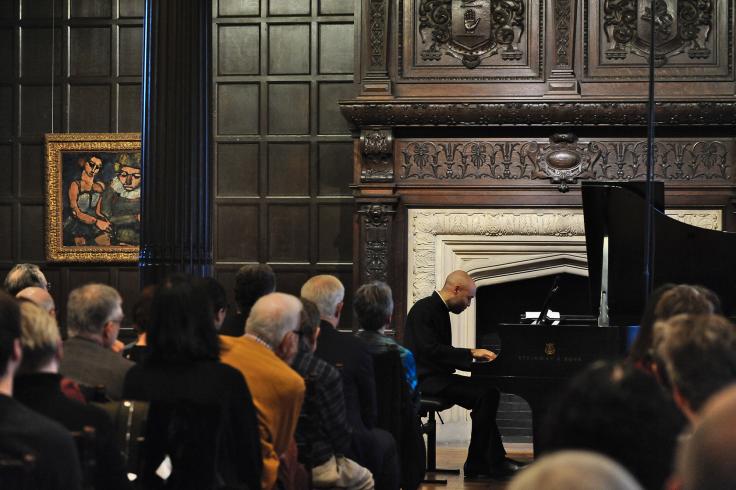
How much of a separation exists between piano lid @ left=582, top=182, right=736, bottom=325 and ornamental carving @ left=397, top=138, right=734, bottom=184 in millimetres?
2550

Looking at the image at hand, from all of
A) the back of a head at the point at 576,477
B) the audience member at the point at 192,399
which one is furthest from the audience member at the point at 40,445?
the back of a head at the point at 576,477

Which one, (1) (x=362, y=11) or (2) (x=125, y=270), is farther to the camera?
(2) (x=125, y=270)

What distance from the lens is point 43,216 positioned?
10.5 m

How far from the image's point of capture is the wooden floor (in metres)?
7.59

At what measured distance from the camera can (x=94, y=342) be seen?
4188 mm

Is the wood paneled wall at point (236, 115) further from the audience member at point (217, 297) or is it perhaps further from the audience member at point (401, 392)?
the audience member at point (217, 297)

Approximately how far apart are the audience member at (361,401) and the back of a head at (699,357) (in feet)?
9.44

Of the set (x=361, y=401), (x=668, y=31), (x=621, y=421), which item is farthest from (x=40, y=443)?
(x=668, y=31)

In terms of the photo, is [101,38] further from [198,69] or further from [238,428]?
[238,428]

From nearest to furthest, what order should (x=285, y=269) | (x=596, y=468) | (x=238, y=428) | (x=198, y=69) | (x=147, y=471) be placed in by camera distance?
(x=596, y=468) < (x=147, y=471) < (x=238, y=428) < (x=198, y=69) < (x=285, y=269)

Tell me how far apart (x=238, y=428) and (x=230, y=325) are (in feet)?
5.98

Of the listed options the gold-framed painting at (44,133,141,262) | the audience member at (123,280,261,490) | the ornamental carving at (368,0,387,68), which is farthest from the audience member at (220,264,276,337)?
the gold-framed painting at (44,133,141,262)

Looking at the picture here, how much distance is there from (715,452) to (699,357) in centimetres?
114

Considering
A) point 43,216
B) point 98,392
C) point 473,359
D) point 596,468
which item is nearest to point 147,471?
point 98,392
